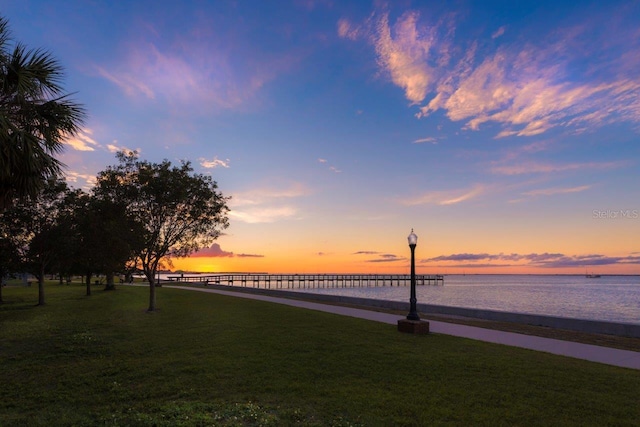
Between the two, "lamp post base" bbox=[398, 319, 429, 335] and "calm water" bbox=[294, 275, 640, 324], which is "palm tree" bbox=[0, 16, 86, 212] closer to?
"lamp post base" bbox=[398, 319, 429, 335]

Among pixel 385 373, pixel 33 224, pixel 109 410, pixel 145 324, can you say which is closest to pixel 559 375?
pixel 385 373

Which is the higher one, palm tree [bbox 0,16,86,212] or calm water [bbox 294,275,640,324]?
palm tree [bbox 0,16,86,212]

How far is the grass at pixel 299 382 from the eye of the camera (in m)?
6.68

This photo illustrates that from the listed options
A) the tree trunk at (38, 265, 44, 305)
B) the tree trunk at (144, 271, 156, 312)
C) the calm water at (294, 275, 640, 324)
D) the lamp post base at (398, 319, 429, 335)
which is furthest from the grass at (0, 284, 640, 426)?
the calm water at (294, 275, 640, 324)

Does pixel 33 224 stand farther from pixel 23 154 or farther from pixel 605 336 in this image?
pixel 605 336

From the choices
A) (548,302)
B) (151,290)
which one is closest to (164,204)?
(151,290)

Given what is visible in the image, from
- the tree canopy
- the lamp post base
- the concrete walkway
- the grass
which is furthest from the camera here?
the tree canopy

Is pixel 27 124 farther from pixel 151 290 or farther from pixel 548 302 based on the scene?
pixel 548 302

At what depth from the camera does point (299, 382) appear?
8.52 meters

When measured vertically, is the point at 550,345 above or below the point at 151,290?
below

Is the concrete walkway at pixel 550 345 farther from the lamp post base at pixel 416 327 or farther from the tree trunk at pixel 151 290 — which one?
the tree trunk at pixel 151 290

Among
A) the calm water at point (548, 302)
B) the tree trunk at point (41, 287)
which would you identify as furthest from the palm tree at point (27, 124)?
the calm water at point (548, 302)

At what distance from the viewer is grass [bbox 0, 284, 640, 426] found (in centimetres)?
668

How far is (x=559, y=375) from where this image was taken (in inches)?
350
